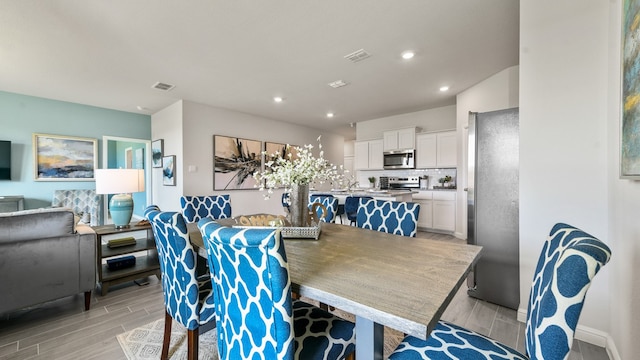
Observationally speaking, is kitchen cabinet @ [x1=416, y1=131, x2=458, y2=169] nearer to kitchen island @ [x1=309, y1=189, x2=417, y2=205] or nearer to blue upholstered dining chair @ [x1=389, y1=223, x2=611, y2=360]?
kitchen island @ [x1=309, y1=189, x2=417, y2=205]

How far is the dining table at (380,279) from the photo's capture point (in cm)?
76

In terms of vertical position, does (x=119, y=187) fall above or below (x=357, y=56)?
below

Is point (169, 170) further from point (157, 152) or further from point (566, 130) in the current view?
point (566, 130)

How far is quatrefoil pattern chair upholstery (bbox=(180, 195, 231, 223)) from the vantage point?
2877 millimetres

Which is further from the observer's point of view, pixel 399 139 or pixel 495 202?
pixel 399 139

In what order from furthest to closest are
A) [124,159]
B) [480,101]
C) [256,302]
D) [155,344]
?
[124,159], [480,101], [155,344], [256,302]

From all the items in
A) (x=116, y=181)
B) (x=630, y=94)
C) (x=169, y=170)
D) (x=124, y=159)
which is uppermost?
(x=124, y=159)

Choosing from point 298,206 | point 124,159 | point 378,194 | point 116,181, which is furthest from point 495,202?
point 124,159

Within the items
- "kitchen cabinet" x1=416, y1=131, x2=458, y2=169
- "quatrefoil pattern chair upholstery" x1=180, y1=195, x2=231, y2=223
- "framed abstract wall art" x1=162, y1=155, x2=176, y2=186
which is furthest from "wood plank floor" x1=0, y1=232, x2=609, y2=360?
"kitchen cabinet" x1=416, y1=131, x2=458, y2=169

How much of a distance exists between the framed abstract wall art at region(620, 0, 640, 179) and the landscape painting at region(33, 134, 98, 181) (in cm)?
700

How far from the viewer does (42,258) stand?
2.03 metres

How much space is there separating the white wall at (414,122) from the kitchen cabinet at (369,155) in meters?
0.22

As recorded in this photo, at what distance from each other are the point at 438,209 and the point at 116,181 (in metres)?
5.27

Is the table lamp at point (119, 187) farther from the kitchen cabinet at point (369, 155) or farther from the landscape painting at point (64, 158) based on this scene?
the kitchen cabinet at point (369, 155)
